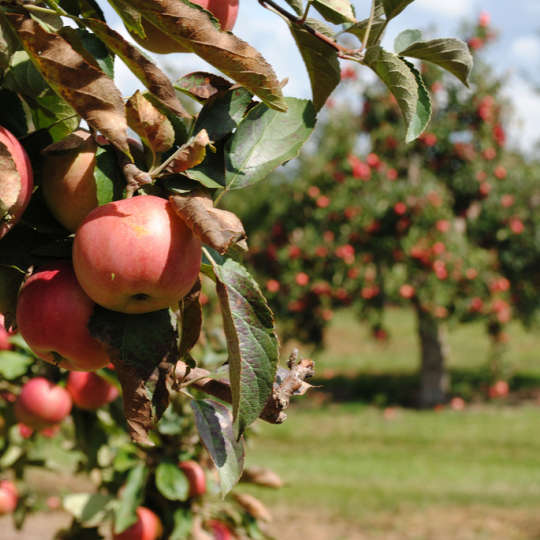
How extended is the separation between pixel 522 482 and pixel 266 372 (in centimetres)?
515

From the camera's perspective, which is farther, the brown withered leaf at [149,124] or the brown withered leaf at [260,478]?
the brown withered leaf at [260,478]

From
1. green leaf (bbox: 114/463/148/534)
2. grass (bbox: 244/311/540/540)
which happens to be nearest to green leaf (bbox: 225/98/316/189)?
green leaf (bbox: 114/463/148/534)

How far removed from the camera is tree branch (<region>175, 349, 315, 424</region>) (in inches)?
21.6

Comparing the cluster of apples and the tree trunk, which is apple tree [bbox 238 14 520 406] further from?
the cluster of apples

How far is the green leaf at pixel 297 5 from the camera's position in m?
0.61

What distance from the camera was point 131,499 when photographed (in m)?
1.45

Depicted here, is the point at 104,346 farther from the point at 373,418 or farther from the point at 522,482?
the point at 373,418

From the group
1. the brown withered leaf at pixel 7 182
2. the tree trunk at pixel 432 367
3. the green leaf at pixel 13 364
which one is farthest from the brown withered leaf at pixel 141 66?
the tree trunk at pixel 432 367

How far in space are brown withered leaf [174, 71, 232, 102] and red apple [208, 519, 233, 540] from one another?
1314 mm

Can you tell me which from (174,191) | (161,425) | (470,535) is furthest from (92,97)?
(470,535)

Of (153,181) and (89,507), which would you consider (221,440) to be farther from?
(89,507)

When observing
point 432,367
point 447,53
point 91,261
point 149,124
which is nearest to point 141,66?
point 149,124

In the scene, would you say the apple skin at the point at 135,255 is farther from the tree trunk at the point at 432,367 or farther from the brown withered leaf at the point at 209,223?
the tree trunk at the point at 432,367

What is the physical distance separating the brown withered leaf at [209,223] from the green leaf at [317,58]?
0.62 feet
